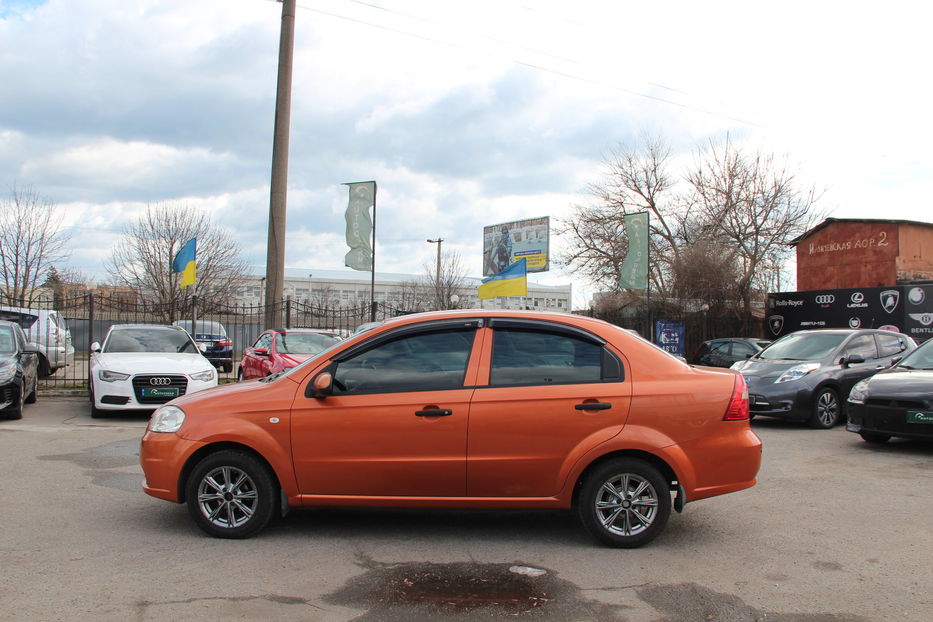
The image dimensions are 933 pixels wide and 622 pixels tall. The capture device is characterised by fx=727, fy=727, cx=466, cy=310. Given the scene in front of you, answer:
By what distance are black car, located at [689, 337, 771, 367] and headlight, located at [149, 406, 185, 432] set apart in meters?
15.6

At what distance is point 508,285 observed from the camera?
27.4 m

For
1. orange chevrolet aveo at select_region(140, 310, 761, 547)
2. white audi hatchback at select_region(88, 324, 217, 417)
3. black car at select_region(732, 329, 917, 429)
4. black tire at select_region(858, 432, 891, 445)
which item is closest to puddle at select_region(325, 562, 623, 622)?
orange chevrolet aveo at select_region(140, 310, 761, 547)

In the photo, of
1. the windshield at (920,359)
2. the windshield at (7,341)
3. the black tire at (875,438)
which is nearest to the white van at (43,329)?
the windshield at (7,341)

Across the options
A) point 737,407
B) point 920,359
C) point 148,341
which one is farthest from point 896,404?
point 148,341

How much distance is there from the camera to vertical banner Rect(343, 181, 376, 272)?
2012 centimetres

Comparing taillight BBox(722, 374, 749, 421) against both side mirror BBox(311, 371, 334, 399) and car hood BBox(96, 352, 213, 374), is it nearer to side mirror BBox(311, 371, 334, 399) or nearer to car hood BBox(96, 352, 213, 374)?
side mirror BBox(311, 371, 334, 399)

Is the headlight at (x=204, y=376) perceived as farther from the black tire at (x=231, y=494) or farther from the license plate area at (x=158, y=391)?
the black tire at (x=231, y=494)

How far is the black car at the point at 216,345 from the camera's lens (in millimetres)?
22891

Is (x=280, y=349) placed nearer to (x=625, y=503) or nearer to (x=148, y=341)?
(x=148, y=341)

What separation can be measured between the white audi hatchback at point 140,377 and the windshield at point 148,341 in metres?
0.06

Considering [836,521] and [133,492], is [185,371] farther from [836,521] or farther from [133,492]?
[836,521]

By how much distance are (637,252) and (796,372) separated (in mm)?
11343

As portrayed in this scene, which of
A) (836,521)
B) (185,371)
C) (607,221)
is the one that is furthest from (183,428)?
(607,221)

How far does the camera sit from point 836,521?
5.98 meters
